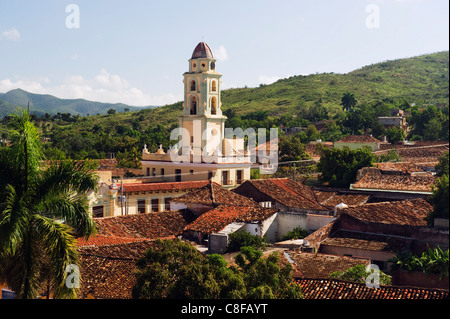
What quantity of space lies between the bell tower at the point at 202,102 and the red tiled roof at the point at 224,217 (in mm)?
11265

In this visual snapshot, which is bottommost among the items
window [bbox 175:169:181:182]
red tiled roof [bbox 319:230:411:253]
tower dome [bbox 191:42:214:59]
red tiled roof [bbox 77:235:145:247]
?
red tiled roof [bbox 319:230:411:253]

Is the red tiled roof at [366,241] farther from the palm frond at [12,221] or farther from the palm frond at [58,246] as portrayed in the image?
the palm frond at [12,221]

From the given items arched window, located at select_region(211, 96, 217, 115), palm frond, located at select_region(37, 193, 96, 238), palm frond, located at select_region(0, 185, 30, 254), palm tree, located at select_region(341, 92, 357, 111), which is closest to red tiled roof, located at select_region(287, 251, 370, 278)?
palm frond, located at select_region(37, 193, 96, 238)

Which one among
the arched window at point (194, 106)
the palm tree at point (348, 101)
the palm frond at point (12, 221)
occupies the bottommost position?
the palm frond at point (12, 221)

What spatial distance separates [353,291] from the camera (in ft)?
38.5

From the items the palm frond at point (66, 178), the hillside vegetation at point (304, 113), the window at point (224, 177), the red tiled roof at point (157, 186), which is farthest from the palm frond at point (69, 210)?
the hillside vegetation at point (304, 113)

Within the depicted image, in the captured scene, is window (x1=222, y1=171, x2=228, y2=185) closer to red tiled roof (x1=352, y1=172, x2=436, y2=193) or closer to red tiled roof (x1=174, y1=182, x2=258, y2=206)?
red tiled roof (x1=174, y1=182, x2=258, y2=206)

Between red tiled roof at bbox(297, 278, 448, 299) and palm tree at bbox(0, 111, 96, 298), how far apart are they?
18.8ft

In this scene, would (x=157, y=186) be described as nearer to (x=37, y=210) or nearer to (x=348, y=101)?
(x=37, y=210)

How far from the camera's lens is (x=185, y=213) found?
21.8 metres

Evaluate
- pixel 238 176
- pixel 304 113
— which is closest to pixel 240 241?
pixel 238 176

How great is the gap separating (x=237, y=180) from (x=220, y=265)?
21.5m

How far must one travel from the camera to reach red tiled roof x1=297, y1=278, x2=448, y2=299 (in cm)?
1089

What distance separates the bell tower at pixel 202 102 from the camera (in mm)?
31453
